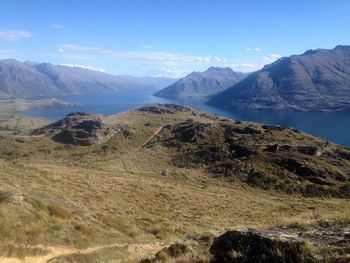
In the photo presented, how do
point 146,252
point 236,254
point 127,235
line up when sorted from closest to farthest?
point 236,254 → point 146,252 → point 127,235

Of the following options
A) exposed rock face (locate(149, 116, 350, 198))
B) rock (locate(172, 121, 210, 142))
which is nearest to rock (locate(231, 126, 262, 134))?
exposed rock face (locate(149, 116, 350, 198))

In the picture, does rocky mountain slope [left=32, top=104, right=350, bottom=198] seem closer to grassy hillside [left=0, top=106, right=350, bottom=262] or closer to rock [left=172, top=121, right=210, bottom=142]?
rock [left=172, top=121, right=210, bottom=142]

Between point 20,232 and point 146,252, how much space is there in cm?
572

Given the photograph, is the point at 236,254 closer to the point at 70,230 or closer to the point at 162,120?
the point at 70,230

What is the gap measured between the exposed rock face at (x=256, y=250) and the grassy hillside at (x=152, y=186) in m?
5.20

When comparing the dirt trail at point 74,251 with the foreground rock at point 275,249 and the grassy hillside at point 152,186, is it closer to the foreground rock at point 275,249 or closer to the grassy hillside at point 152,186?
the grassy hillside at point 152,186

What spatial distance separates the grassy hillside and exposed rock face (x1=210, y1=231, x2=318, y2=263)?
5201 mm

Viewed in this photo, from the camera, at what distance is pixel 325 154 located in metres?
82.6

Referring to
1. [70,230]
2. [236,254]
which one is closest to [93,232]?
[70,230]

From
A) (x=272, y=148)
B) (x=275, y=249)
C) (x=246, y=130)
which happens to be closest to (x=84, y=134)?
(x=246, y=130)

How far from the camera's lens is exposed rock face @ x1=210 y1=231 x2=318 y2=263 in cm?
1152

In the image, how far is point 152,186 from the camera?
5144 cm

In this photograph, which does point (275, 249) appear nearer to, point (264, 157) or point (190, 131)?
point (264, 157)

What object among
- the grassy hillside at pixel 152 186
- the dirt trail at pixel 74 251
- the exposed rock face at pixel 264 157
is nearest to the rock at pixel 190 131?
the exposed rock face at pixel 264 157
